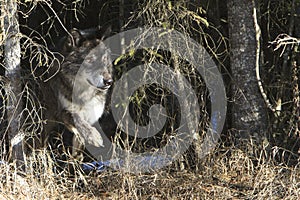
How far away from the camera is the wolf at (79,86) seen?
21.8ft

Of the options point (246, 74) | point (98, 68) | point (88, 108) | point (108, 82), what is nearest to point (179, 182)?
point (246, 74)

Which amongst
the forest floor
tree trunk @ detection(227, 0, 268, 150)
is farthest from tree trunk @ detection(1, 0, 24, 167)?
tree trunk @ detection(227, 0, 268, 150)

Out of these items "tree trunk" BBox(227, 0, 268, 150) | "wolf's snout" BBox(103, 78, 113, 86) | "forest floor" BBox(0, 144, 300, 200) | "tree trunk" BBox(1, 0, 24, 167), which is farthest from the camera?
"wolf's snout" BBox(103, 78, 113, 86)

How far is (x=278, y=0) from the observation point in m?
6.33

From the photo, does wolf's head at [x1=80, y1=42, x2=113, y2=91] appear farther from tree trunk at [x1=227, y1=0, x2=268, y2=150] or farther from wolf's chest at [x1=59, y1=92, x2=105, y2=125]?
tree trunk at [x1=227, y1=0, x2=268, y2=150]

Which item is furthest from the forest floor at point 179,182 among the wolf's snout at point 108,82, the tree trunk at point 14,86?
the wolf's snout at point 108,82

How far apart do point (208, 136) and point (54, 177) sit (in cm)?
177

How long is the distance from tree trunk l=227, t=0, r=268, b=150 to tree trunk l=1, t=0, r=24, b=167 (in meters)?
2.37

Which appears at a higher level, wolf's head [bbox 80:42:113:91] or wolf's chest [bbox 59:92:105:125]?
wolf's head [bbox 80:42:113:91]

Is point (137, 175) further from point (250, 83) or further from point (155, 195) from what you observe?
point (250, 83)

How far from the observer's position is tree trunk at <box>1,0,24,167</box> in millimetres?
5342

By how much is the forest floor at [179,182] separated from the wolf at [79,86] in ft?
3.97

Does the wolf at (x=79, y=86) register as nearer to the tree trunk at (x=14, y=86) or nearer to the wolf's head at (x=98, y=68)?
the wolf's head at (x=98, y=68)

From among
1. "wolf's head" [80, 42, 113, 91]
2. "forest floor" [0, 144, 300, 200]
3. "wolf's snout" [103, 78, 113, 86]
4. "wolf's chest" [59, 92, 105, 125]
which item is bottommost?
"forest floor" [0, 144, 300, 200]
